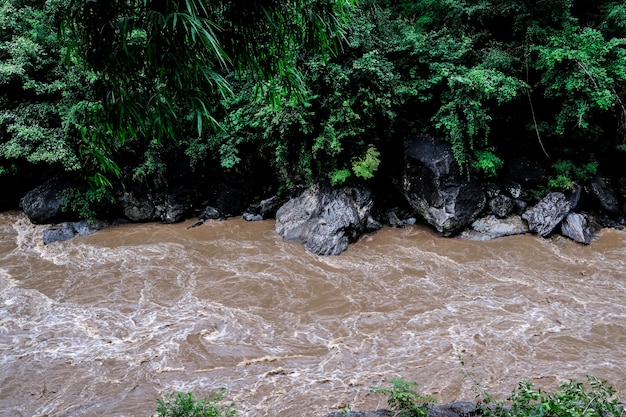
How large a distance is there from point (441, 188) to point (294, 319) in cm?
475

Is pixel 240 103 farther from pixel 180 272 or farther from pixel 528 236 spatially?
pixel 528 236

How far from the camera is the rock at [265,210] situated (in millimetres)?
10602

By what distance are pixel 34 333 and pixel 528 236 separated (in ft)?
32.1

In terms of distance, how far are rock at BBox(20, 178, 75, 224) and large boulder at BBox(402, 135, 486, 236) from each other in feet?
29.2

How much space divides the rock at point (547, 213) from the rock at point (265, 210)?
6082 mm

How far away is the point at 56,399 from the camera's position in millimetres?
Result: 5012

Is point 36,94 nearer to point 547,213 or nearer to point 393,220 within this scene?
point 393,220

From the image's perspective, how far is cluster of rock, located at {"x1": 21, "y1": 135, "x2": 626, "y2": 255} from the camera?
9.05m

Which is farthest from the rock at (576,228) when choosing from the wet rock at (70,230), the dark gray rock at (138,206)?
the wet rock at (70,230)

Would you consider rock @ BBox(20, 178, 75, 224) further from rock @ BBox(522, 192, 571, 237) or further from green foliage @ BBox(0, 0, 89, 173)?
rock @ BBox(522, 192, 571, 237)

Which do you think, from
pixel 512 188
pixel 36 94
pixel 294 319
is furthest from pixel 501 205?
pixel 36 94

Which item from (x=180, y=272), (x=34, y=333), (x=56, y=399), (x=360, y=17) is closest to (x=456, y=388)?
(x=56, y=399)

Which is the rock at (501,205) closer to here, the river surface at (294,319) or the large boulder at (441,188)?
the large boulder at (441,188)

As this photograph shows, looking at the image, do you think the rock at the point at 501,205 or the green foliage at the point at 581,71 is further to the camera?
the rock at the point at 501,205
